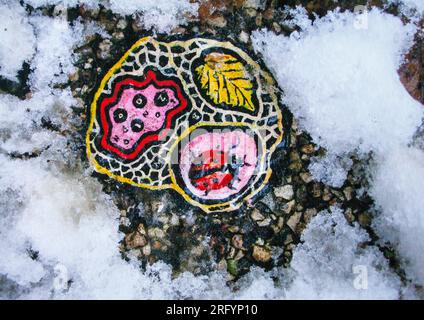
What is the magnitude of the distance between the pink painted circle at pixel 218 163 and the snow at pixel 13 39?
3.17ft

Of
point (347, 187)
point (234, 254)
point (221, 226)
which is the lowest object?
point (234, 254)

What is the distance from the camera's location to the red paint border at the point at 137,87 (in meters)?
2.18

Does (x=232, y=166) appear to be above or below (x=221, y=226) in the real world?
above

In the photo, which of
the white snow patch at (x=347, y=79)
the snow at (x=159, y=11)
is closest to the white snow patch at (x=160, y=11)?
the snow at (x=159, y=11)

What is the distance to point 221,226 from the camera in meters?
2.21

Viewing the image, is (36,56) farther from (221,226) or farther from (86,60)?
(221,226)

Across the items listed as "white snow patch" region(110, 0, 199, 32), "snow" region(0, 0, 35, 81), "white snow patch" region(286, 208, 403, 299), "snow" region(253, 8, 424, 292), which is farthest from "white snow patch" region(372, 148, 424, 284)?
"snow" region(0, 0, 35, 81)

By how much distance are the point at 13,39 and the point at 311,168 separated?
1.70 m

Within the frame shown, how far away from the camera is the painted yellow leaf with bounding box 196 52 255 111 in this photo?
220 centimetres

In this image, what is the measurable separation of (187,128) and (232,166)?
1.03 feet

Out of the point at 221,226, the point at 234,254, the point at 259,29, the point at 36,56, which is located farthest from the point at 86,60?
the point at 234,254

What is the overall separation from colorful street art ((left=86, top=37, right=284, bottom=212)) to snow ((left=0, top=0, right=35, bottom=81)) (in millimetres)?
432

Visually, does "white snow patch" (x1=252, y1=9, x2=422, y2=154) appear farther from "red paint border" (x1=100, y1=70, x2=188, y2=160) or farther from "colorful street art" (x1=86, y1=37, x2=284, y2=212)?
"red paint border" (x1=100, y1=70, x2=188, y2=160)

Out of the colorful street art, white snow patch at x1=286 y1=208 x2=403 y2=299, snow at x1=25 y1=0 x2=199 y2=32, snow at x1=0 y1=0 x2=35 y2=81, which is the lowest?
white snow patch at x1=286 y1=208 x2=403 y2=299
